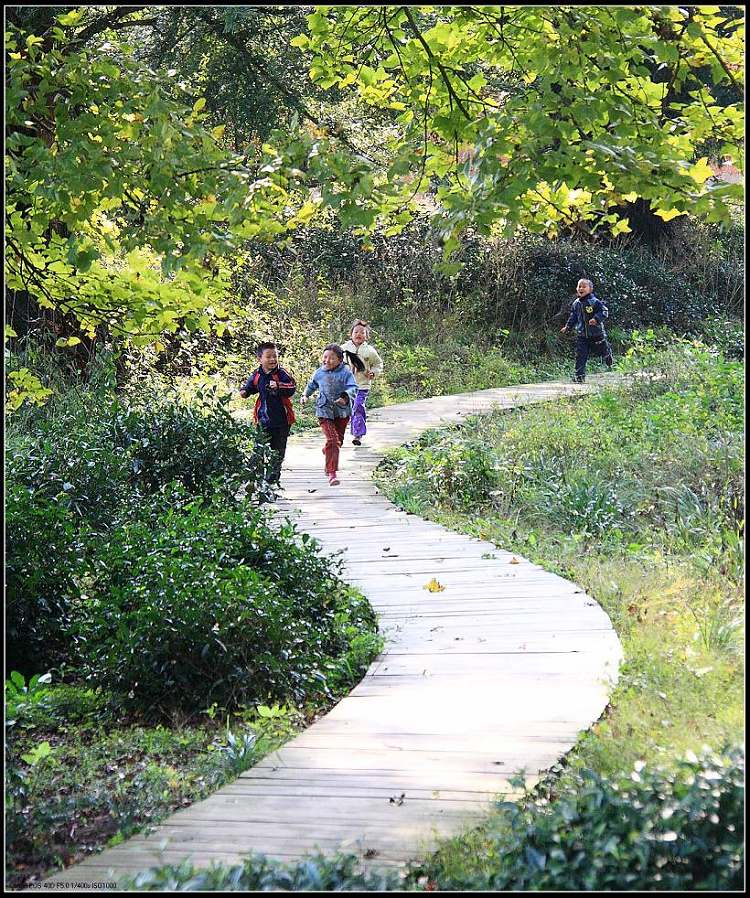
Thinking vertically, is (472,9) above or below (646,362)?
above

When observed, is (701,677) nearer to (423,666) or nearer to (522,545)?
(423,666)

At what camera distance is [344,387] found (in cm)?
Answer: 1193

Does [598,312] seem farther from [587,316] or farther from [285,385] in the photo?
[285,385]

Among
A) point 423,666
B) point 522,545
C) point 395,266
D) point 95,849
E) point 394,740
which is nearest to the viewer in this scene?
point 95,849

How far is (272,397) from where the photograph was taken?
11.3 metres

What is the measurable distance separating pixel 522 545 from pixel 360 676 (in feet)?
9.96

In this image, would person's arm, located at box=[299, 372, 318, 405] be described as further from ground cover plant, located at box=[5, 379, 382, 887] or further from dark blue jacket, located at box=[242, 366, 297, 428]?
ground cover plant, located at box=[5, 379, 382, 887]

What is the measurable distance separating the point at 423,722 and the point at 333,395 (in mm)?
6718

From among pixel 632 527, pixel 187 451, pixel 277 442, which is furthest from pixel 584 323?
pixel 187 451

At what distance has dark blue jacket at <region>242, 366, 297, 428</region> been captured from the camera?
37.0 ft

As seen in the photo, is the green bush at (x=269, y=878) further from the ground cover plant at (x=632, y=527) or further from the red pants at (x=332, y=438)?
the red pants at (x=332, y=438)

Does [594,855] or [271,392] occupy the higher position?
[271,392]

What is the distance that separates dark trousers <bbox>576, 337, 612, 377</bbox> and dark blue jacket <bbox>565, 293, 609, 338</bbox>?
111 mm

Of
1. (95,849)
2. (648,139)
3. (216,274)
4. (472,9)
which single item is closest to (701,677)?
(648,139)
